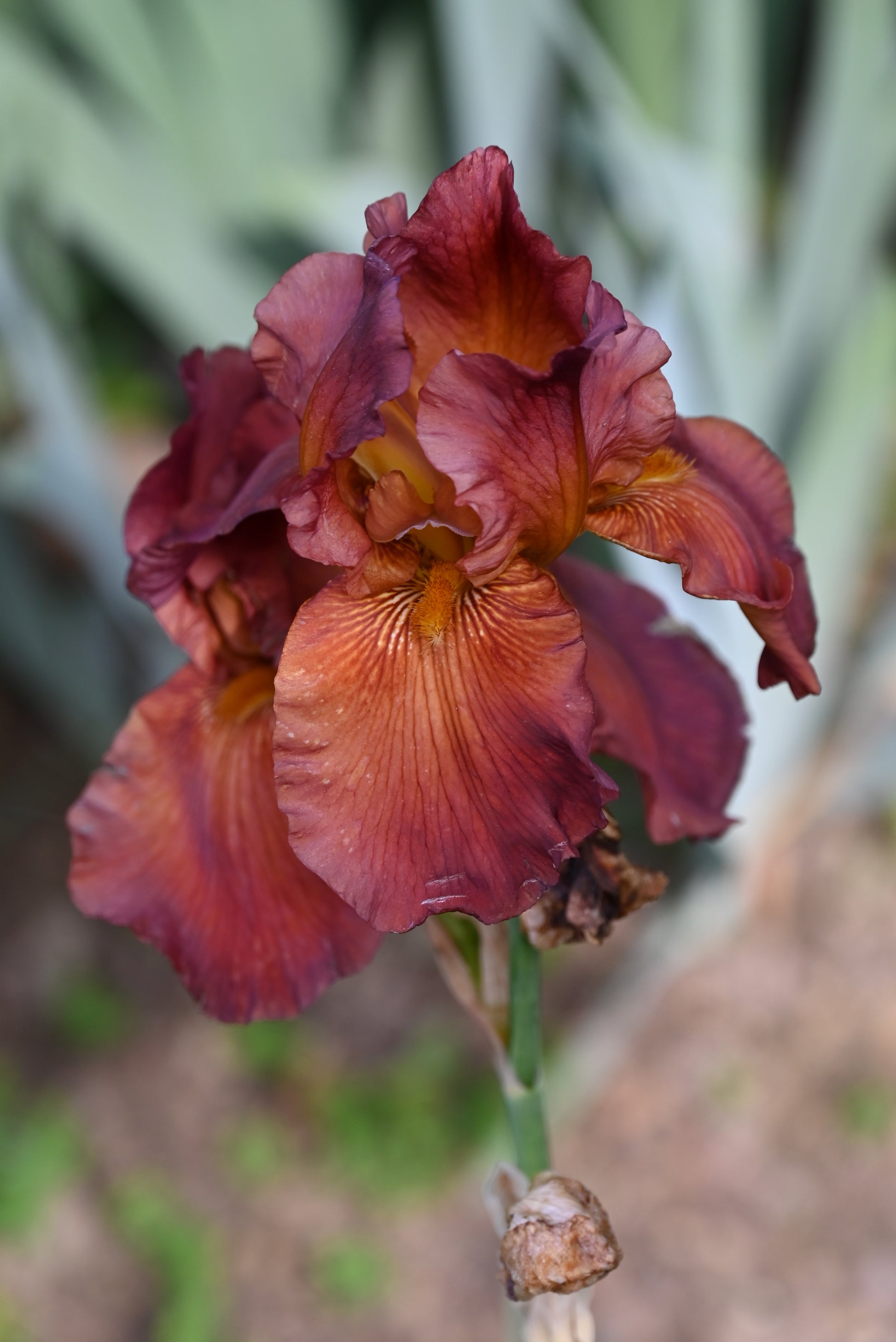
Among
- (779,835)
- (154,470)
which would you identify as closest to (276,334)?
(154,470)

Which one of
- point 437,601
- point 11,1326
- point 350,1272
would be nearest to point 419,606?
point 437,601

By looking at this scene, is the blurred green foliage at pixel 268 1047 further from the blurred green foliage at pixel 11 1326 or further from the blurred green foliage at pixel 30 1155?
the blurred green foliage at pixel 11 1326

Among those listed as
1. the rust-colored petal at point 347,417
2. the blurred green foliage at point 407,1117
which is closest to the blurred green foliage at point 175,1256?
the blurred green foliage at point 407,1117

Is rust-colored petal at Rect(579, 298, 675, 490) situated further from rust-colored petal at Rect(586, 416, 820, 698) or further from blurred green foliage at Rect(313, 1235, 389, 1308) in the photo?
blurred green foliage at Rect(313, 1235, 389, 1308)

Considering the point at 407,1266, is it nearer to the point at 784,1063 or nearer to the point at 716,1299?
the point at 716,1299

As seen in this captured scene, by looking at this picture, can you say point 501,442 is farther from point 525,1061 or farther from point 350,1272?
point 350,1272
